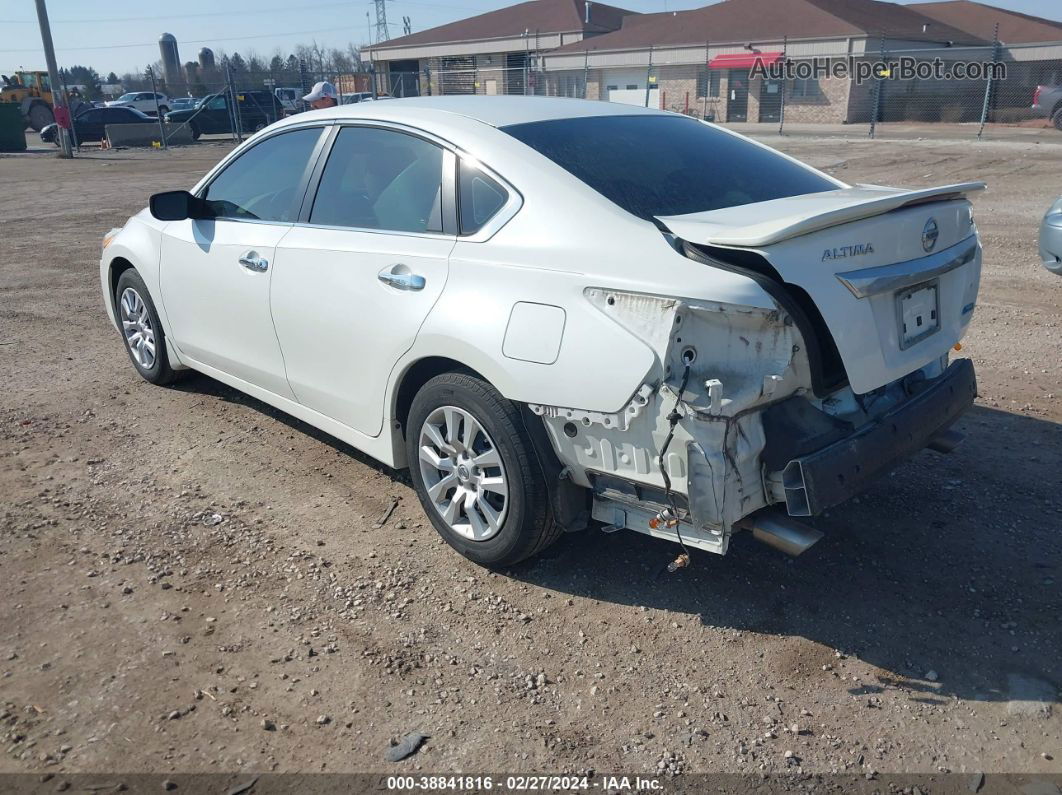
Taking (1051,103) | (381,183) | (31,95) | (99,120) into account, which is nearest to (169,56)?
(31,95)

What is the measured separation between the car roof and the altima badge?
4.94ft

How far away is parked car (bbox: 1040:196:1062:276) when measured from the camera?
6496 mm

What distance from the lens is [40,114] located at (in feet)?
135

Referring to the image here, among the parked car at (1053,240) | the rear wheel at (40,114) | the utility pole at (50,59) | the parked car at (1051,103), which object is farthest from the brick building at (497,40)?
the parked car at (1053,240)

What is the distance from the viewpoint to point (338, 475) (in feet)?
15.2

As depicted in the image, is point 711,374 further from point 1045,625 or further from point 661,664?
point 1045,625

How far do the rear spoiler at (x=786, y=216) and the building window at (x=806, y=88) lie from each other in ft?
119

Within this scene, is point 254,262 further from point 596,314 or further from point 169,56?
point 169,56

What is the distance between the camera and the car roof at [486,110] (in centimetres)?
386

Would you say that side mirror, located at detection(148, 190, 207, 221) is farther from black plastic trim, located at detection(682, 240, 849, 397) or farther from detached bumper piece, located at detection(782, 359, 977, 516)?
detached bumper piece, located at detection(782, 359, 977, 516)

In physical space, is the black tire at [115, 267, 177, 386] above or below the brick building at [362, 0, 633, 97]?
below

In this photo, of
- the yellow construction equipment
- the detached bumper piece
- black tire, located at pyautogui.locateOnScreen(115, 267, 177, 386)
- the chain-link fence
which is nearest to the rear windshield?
the detached bumper piece

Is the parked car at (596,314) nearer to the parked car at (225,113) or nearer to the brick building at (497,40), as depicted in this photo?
the parked car at (225,113)

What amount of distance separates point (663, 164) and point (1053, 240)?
430 centimetres
